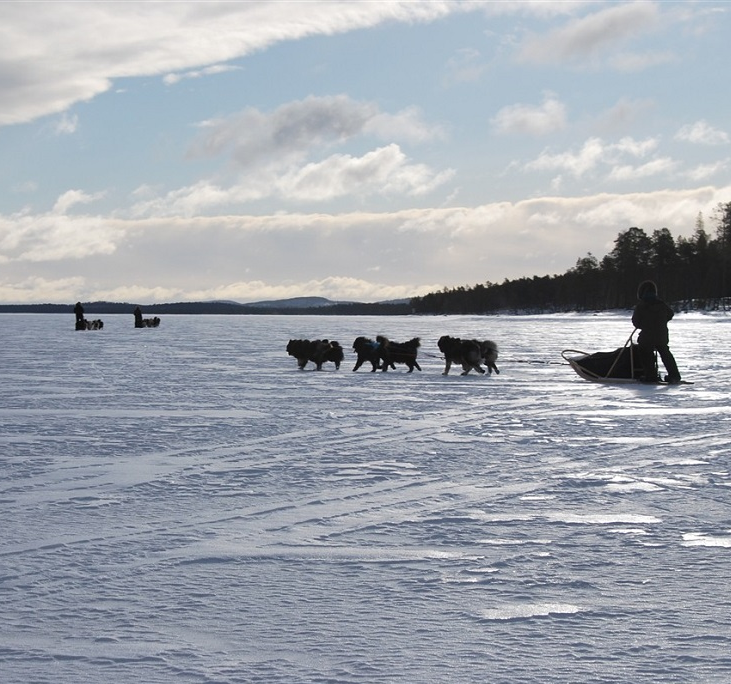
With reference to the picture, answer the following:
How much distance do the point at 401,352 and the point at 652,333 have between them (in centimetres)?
519

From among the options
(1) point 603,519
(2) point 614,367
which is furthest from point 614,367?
(1) point 603,519

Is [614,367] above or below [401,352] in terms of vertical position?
below

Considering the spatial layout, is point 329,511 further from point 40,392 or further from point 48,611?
point 40,392

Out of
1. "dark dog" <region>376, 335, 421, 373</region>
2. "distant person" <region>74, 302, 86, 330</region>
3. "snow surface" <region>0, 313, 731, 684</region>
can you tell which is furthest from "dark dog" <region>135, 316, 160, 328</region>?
"snow surface" <region>0, 313, 731, 684</region>

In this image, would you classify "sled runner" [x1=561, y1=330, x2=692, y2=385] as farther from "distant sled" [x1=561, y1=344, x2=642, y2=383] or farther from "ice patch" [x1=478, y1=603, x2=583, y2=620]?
"ice patch" [x1=478, y1=603, x2=583, y2=620]

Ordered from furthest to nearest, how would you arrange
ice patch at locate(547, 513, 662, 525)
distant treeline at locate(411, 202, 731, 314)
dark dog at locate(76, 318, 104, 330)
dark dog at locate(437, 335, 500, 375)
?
distant treeline at locate(411, 202, 731, 314)
dark dog at locate(76, 318, 104, 330)
dark dog at locate(437, 335, 500, 375)
ice patch at locate(547, 513, 662, 525)

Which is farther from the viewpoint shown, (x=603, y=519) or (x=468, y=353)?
(x=468, y=353)

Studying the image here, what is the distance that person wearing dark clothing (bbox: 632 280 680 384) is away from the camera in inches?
568

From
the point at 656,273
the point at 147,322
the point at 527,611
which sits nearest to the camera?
the point at 527,611

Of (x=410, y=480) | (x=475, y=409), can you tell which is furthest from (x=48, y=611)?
(x=475, y=409)

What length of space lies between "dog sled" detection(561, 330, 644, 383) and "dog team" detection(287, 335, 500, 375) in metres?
1.93

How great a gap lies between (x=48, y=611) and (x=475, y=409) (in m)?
7.90

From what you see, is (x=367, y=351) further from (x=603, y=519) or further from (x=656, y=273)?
(x=656, y=273)

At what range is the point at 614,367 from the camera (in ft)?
50.0
